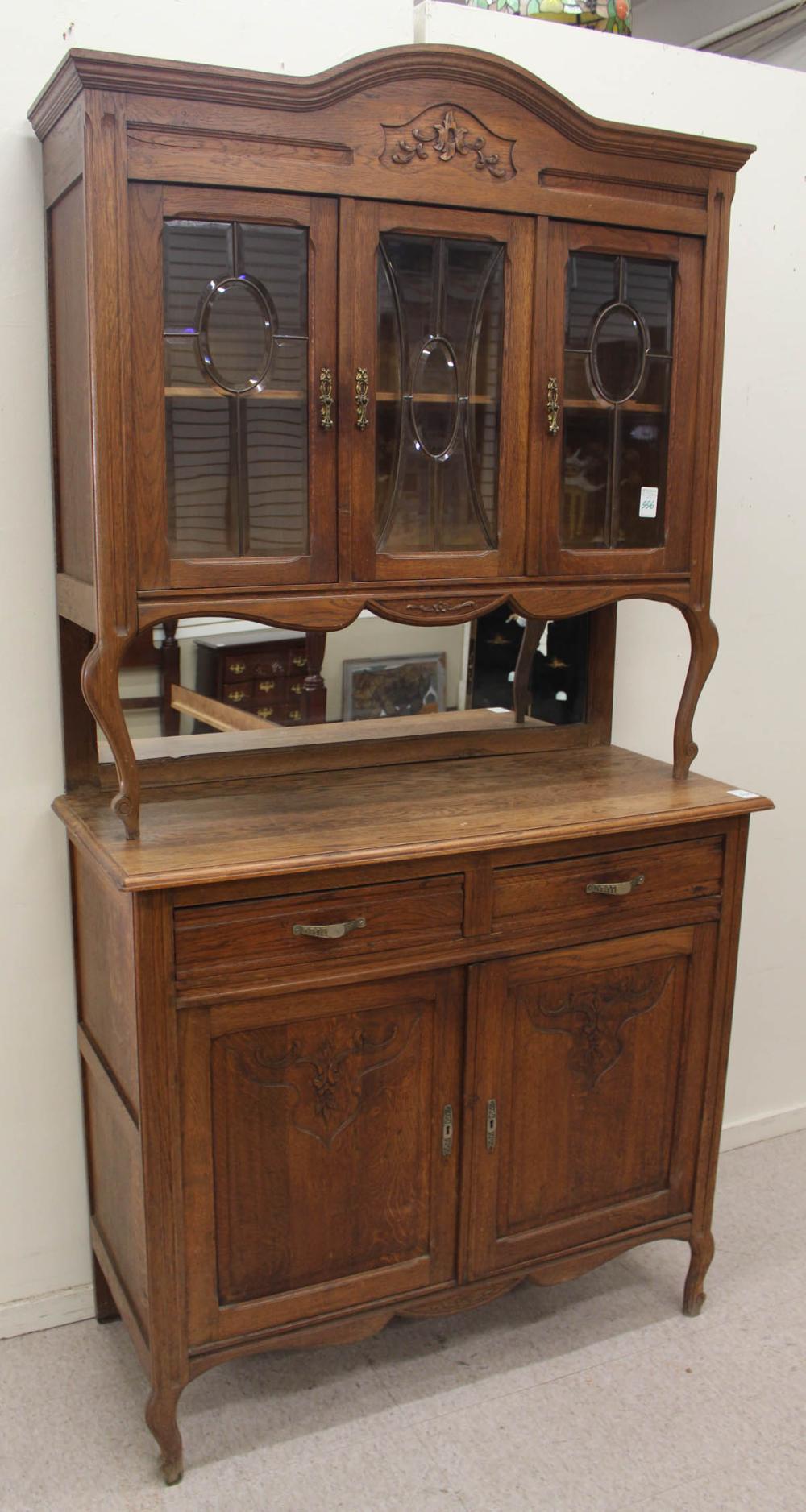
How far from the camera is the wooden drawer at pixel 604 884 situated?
6.80 feet

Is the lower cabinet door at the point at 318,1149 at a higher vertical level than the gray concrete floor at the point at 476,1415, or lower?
higher

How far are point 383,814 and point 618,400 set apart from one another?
79 centimetres

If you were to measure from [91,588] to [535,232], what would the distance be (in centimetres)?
88

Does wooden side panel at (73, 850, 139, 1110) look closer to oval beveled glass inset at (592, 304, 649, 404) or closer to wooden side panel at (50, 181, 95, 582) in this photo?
wooden side panel at (50, 181, 95, 582)

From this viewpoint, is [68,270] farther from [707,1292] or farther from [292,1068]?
[707,1292]

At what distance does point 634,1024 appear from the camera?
2256 mm

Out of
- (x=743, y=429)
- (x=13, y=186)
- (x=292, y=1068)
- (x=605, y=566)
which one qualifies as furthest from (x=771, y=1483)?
(x=13, y=186)

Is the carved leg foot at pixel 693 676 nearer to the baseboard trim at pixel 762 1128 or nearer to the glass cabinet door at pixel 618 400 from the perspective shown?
the glass cabinet door at pixel 618 400

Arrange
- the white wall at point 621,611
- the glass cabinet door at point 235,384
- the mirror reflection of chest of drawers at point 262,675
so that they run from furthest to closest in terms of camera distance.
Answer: the mirror reflection of chest of drawers at point 262,675 → the white wall at point 621,611 → the glass cabinet door at point 235,384

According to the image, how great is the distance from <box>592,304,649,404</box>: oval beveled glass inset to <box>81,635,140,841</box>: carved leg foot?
0.90 m

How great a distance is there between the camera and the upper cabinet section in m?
1.76

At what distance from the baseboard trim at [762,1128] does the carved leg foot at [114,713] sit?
1768mm

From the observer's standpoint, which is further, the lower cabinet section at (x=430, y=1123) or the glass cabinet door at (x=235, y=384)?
the lower cabinet section at (x=430, y=1123)

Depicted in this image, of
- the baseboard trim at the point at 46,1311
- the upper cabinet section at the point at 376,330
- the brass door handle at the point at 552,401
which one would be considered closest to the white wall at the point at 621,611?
the baseboard trim at the point at 46,1311
